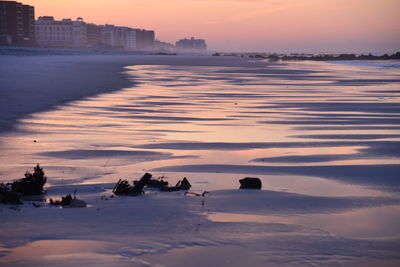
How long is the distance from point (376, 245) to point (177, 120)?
25.4 feet

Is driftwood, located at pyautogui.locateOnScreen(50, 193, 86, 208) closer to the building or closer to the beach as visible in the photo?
the beach

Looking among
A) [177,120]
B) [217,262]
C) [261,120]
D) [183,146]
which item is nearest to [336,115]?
[261,120]

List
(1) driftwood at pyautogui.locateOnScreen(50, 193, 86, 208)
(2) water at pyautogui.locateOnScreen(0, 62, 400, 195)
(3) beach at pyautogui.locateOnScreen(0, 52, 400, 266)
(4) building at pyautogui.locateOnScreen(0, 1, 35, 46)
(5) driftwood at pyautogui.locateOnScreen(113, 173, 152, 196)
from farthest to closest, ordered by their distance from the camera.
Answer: (4) building at pyautogui.locateOnScreen(0, 1, 35, 46), (2) water at pyautogui.locateOnScreen(0, 62, 400, 195), (5) driftwood at pyautogui.locateOnScreen(113, 173, 152, 196), (1) driftwood at pyautogui.locateOnScreen(50, 193, 86, 208), (3) beach at pyautogui.locateOnScreen(0, 52, 400, 266)

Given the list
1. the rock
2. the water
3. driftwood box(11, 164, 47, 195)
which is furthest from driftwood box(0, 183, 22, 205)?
the rock

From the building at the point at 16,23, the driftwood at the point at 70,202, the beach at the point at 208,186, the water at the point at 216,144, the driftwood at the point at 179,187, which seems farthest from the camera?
the building at the point at 16,23

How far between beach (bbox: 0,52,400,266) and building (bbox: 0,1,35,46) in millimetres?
150168

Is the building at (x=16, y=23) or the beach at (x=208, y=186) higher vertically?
the building at (x=16, y=23)

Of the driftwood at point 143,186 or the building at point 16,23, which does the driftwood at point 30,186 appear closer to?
the driftwood at point 143,186

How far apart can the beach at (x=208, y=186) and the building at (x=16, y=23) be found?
150 metres

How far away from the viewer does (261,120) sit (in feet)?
37.5

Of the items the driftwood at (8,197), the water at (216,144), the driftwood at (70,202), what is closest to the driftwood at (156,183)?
the water at (216,144)

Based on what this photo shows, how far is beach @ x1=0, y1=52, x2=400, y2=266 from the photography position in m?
3.71

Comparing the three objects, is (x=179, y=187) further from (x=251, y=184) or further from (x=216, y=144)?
(x=216, y=144)

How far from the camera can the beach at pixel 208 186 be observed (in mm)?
3707
